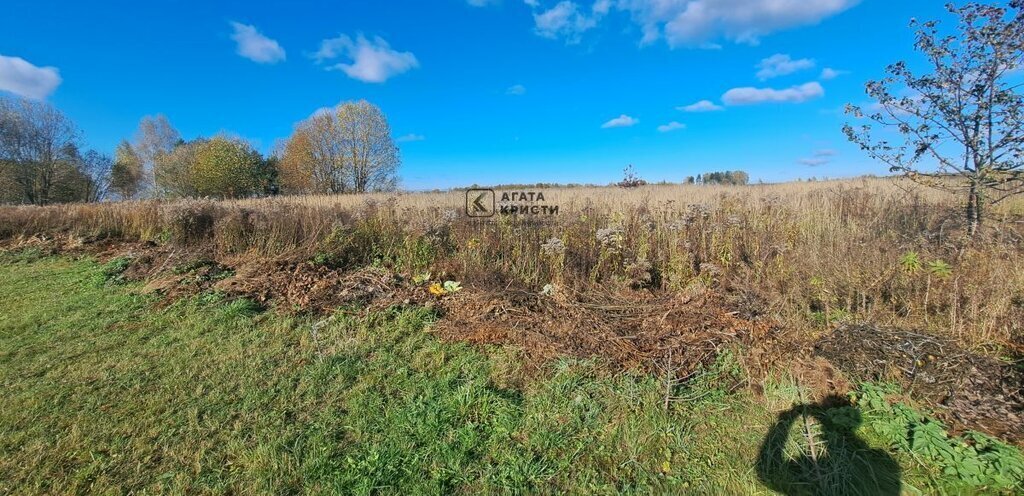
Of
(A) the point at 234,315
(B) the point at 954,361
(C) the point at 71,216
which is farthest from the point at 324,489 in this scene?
(C) the point at 71,216

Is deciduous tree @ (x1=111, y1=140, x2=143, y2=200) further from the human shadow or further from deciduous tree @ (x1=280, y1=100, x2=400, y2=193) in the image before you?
the human shadow

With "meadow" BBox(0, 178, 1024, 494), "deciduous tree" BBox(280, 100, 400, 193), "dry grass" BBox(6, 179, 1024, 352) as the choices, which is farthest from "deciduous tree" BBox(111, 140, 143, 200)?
"meadow" BBox(0, 178, 1024, 494)

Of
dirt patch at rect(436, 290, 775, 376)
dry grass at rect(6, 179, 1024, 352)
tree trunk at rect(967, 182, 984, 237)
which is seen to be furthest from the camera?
tree trunk at rect(967, 182, 984, 237)

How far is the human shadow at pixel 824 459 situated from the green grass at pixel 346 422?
0.08 m

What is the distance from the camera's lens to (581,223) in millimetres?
5562

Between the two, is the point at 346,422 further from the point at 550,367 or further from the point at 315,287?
the point at 315,287

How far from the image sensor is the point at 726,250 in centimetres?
453

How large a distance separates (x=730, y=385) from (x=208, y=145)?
3521 cm

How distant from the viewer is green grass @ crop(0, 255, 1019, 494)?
6.09 ft

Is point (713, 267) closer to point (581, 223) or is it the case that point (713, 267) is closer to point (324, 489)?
point (581, 223)

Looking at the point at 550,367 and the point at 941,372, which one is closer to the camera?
the point at 941,372

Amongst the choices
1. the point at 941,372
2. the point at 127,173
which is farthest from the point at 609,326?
the point at 127,173

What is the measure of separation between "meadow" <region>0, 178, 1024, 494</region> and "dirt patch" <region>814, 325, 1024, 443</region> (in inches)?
0.5

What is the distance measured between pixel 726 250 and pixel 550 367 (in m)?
2.93
